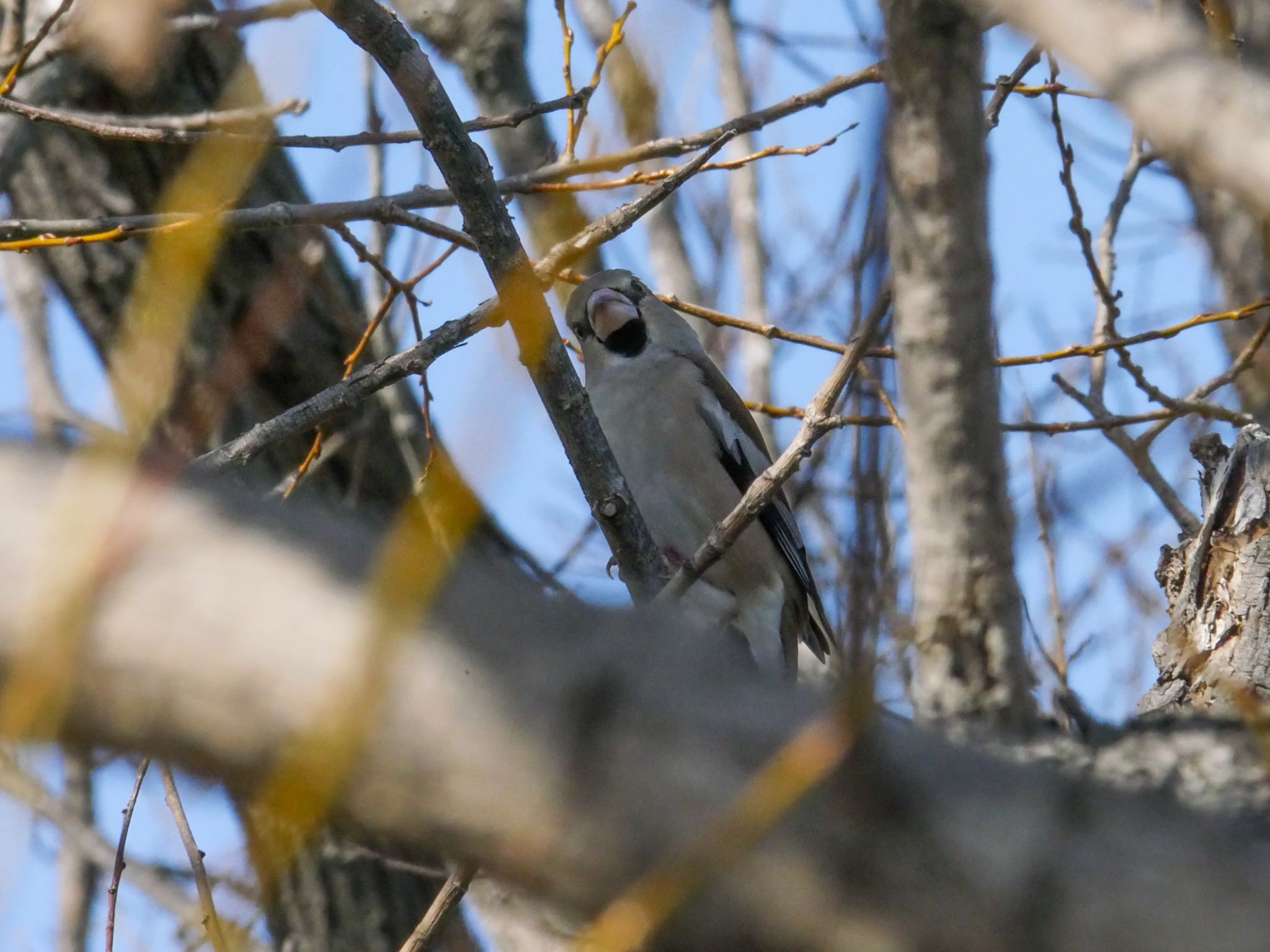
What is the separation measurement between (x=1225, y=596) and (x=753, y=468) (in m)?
2.32

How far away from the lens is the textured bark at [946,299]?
1.46 meters

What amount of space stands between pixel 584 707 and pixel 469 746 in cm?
9

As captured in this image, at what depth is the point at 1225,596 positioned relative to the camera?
3639 millimetres

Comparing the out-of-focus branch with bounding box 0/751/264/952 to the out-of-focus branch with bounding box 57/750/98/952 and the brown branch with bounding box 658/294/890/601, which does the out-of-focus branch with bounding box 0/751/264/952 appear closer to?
the out-of-focus branch with bounding box 57/750/98/952

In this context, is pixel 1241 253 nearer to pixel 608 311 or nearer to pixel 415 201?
pixel 608 311

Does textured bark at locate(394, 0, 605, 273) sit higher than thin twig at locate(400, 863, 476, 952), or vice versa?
textured bark at locate(394, 0, 605, 273)

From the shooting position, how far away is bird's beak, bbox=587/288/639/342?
5.79m

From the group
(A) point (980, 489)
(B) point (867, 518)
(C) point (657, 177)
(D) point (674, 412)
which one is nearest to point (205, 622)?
(B) point (867, 518)

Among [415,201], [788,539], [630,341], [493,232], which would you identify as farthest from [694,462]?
[493,232]

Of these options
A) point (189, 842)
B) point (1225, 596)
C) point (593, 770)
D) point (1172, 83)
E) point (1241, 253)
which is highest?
point (1241, 253)

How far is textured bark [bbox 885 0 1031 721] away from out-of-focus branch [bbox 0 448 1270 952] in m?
0.41

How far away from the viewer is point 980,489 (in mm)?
1457

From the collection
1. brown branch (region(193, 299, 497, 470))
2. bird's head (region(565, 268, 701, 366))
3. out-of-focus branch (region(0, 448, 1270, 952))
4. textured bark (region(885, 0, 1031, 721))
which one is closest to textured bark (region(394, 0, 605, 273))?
bird's head (region(565, 268, 701, 366))

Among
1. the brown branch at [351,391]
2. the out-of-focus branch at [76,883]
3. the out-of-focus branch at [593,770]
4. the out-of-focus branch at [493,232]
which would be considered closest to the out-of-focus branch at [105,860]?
the out-of-focus branch at [76,883]
